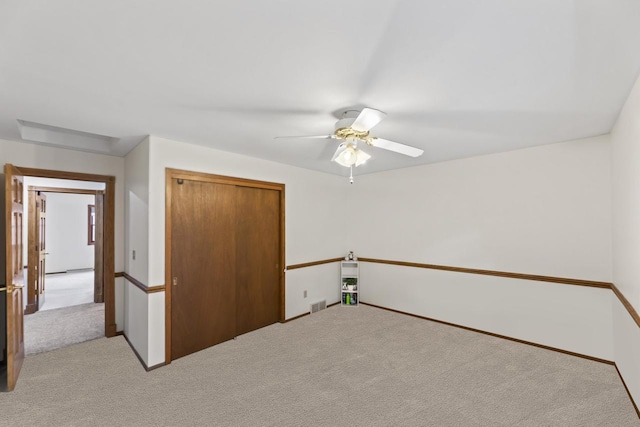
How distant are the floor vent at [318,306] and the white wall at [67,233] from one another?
7.93 m

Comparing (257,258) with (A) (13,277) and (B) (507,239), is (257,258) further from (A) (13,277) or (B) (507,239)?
(B) (507,239)

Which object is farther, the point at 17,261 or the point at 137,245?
the point at 137,245

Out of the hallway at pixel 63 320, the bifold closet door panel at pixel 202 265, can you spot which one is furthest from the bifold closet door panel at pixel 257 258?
the hallway at pixel 63 320

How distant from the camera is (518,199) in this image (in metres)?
3.52

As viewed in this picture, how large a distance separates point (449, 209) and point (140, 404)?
→ 4049 millimetres

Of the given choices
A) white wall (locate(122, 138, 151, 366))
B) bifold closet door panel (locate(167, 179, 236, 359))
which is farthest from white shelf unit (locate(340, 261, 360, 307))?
white wall (locate(122, 138, 151, 366))

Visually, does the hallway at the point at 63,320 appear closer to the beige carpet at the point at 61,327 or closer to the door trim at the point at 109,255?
the beige carpet at the point at 61,327

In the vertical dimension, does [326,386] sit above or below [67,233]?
below

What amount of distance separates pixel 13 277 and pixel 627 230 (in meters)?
5.22

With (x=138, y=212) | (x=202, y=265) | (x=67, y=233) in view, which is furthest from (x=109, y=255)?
(x=67, y=233)

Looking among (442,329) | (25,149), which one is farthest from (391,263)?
(25,149)

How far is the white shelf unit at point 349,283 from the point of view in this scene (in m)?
5.02

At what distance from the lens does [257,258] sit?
3.94 meters

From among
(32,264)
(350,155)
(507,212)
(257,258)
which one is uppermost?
(350,155)
